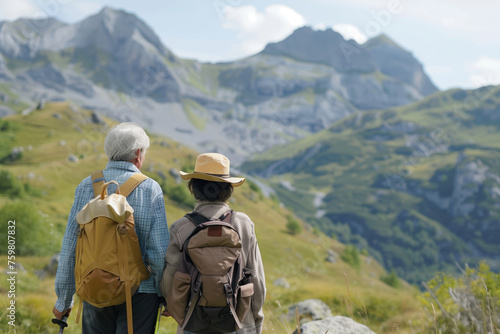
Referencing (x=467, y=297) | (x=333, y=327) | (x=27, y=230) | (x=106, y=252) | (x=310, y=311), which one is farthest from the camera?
(x=27, y=230)

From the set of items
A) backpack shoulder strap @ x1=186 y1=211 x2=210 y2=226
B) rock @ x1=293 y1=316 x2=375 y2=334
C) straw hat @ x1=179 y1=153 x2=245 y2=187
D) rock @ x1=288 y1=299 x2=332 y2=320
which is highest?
straw hat @ x1=179 y1=153 x2=245 y2=187

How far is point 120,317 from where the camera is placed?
4.20 m

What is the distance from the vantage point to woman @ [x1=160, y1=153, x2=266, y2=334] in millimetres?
4160

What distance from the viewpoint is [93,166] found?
295ft

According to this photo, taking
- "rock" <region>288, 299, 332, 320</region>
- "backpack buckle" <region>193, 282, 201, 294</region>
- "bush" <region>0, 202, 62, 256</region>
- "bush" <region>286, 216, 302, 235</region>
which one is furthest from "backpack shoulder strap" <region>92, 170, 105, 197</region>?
"bush" <region>286, 216, 302, 235</region>

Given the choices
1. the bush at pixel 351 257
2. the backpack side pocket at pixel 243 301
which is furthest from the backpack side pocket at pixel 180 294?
the bush at pixel 351 257

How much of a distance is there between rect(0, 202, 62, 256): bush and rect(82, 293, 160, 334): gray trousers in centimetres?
4169

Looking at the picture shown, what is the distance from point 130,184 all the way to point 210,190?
812 mm

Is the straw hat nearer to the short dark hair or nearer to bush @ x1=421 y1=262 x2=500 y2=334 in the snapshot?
the short dark hair

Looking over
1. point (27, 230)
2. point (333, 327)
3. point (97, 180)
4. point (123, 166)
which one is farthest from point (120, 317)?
point (27, 230)

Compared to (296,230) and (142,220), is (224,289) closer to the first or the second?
(142,220)

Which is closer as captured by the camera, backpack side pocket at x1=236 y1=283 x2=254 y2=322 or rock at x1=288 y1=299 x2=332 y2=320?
backpack side pocket at x1=236 y1=283 x2=254 y2=322

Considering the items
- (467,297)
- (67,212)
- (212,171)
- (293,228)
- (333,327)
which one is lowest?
(293,228)

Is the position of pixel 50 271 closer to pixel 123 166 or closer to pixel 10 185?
pixel 123 166
